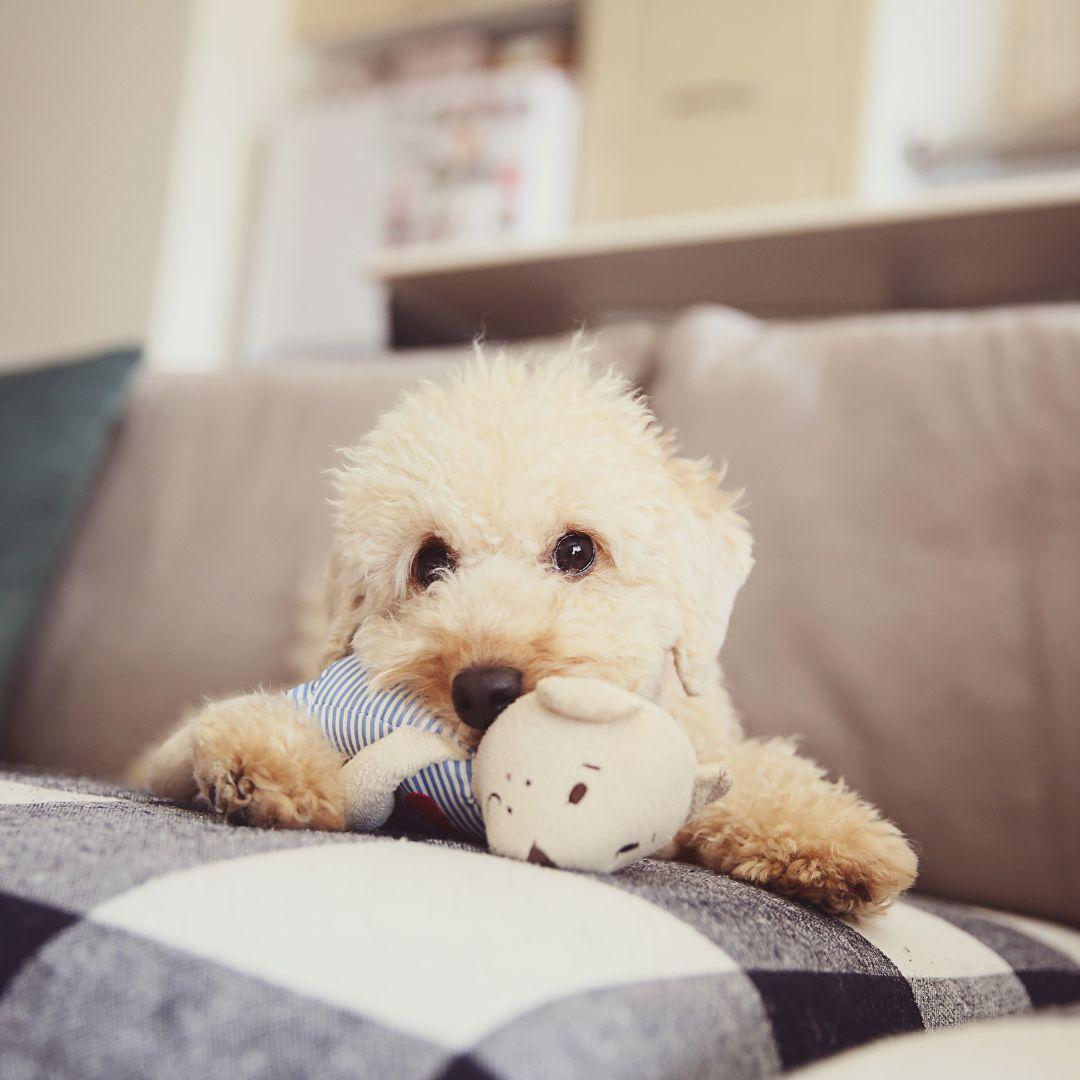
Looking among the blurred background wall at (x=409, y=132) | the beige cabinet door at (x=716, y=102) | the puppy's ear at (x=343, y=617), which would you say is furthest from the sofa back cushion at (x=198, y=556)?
the beige cabinet door at (x=716, y=102)

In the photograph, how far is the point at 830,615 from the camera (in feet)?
3.52

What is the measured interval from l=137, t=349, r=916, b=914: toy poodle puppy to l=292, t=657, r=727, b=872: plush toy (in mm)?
34

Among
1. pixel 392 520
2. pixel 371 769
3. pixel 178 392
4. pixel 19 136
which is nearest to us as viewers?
pixel 371 769

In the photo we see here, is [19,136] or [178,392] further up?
[19,136]

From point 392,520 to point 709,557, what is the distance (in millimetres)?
226

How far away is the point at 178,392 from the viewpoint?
5.40 ft

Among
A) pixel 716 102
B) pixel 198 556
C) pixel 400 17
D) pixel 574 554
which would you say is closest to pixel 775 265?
pixel 198 556

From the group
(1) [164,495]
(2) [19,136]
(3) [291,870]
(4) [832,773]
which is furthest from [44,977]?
(2) [19,136]

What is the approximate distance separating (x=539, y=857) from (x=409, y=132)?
10.4 ft

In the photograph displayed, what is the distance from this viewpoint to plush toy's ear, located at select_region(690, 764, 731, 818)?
58cm

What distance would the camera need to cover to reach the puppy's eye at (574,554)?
28.0 inches

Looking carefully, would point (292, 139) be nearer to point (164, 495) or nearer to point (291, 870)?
point (164, 495)

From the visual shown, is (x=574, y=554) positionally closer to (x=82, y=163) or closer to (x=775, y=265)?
(x=775, y=265)

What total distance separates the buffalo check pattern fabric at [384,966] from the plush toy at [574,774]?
20 millimetres
